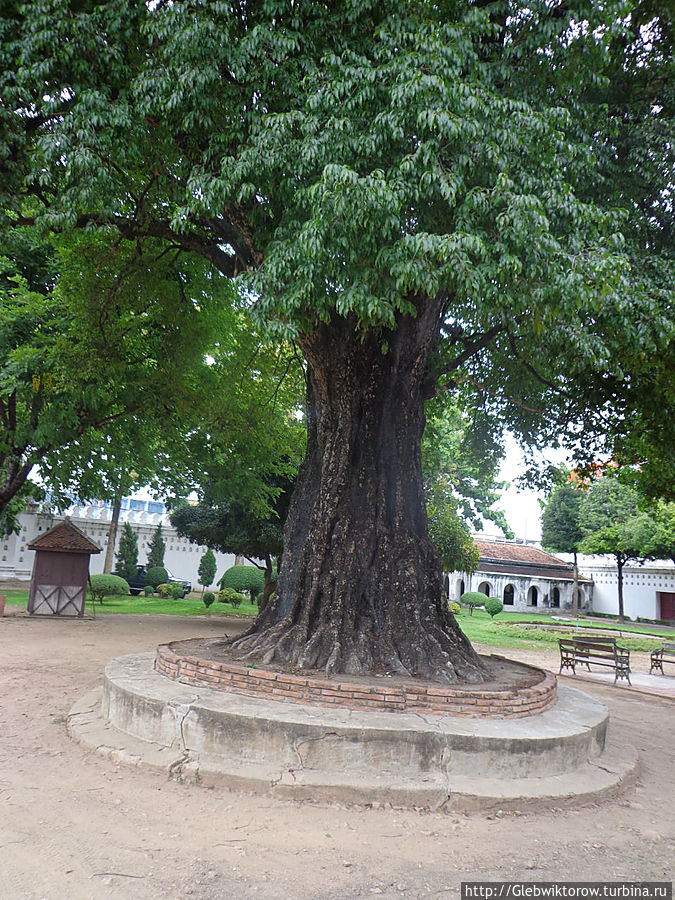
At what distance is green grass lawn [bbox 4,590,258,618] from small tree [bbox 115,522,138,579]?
331 centimetres

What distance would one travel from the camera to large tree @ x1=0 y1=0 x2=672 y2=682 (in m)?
5.50

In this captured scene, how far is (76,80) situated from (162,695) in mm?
6440

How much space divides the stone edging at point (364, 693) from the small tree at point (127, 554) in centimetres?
2523

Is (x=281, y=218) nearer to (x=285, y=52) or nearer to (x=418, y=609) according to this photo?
(x=285, y=52)

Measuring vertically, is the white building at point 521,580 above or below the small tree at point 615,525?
below

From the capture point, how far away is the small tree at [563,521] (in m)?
38.0

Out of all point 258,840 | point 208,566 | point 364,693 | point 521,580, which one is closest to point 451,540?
point 208,566

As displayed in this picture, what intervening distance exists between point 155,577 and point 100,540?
13.6 feet

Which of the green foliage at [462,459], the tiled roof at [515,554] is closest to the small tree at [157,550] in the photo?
the green foliage at [462,459]

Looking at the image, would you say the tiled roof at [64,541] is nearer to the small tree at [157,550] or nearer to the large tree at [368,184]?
the large tree at [368,184]

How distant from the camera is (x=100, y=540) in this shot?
102ft

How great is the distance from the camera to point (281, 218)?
21.8 ft

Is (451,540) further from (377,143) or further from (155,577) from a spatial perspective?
(377,143)

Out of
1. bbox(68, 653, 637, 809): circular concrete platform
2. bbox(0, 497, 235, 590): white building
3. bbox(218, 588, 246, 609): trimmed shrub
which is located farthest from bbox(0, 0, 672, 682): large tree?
bbox(0, 497, 235, 590): white building
